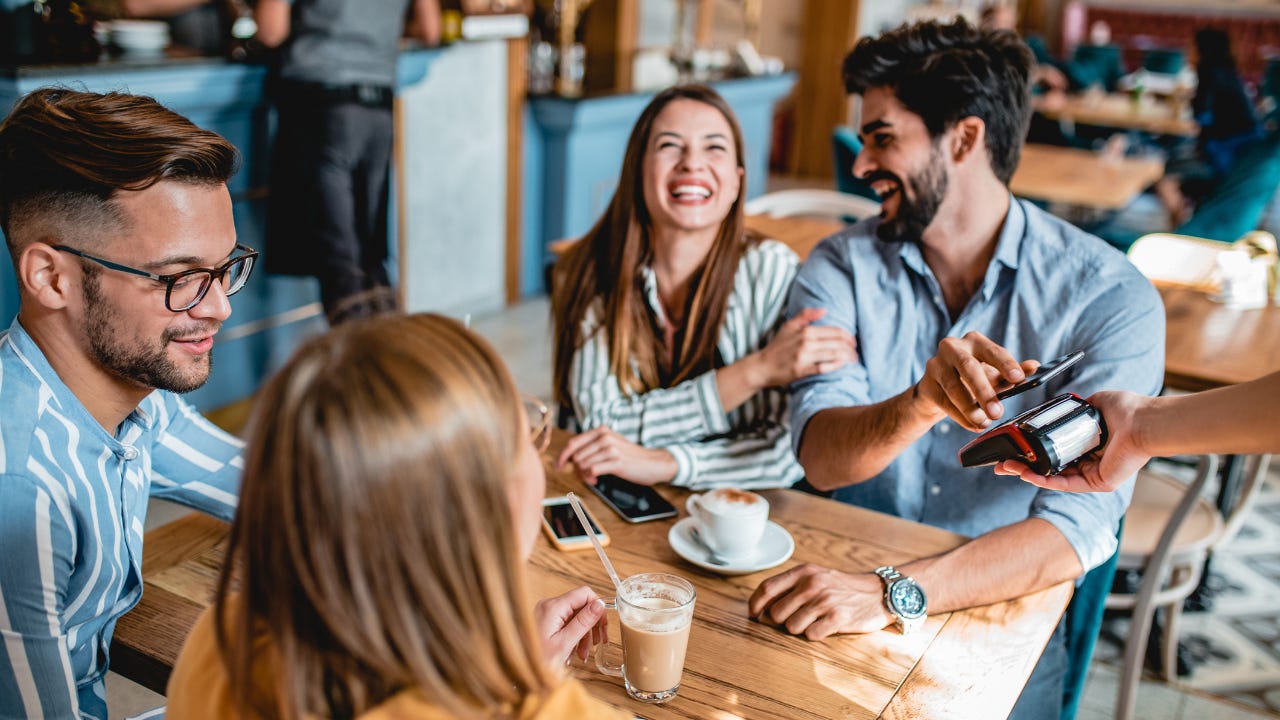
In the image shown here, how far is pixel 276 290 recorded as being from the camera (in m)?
3.34

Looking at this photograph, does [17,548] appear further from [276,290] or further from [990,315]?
[276,290]

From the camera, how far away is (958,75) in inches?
65.7

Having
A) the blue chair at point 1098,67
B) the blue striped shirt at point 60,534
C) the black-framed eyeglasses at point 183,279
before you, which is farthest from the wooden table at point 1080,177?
Result: the blue chair at point 1098,67

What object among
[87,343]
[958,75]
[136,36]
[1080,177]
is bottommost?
[1080,177]

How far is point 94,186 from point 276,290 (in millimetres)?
2354

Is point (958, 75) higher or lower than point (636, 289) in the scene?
higher

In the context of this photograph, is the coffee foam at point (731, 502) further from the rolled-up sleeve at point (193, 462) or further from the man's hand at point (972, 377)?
the rolled-up sleeve at point (193, 462)

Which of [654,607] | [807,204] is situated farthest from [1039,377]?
[807,204]

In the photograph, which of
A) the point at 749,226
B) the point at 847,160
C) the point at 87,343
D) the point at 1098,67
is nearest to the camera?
the point at 87,343

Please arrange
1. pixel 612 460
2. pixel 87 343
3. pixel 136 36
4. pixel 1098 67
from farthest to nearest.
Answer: pixel 1098 67 < pixel 136 36 < pixel 612 460 < pixel 87 343

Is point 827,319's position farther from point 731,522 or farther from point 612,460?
point 731,522

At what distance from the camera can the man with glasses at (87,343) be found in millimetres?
986

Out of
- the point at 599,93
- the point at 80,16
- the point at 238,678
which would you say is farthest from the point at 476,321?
the point at 238,678

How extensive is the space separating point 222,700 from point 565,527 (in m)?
0.59
